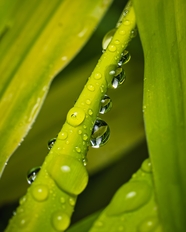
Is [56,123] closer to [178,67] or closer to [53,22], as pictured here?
[53,22]

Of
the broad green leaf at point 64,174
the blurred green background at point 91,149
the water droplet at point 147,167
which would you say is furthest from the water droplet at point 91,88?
the blurred green background at point 91,149

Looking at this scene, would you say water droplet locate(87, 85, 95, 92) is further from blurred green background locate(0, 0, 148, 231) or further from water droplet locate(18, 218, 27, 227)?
blurred green background locate(0, 0, 148, 231)

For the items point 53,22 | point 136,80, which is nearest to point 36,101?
point 53,22

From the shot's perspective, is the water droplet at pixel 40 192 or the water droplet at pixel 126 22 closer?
the water droplet at pixel 40 192

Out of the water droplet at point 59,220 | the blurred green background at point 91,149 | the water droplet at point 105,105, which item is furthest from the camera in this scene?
the blurred green background at point 91,149

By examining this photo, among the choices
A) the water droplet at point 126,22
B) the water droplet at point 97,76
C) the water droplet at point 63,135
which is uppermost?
the water droplet at point 126,22

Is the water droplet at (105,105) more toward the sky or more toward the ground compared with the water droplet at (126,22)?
more toward the ground

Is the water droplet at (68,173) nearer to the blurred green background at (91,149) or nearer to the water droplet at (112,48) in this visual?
the water droplet at (112,48)

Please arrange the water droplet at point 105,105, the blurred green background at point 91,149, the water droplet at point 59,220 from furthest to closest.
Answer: the blurred green background at point 91,149 → the water droplet at point 105,105 → the water droplet at point 59,220
